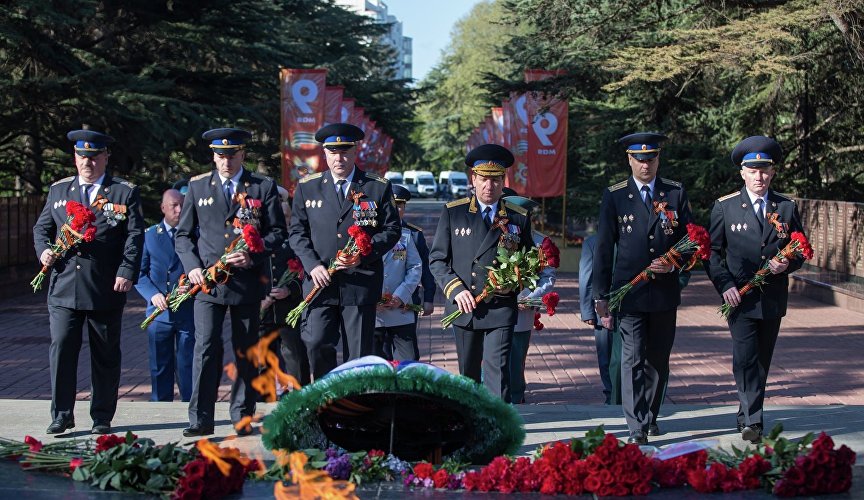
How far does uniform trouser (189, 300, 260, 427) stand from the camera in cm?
700

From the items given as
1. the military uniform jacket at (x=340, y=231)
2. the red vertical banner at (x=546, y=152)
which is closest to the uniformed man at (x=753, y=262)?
the military uniform jacket at (x=340, y=231)

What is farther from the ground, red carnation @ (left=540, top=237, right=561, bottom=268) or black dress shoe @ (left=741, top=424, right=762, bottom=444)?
red carnation @ (left=540, top=237, right=561, bottom=268)

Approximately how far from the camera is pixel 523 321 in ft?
28.1

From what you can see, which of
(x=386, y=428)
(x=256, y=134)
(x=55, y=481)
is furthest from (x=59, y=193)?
(x=256, y=134)

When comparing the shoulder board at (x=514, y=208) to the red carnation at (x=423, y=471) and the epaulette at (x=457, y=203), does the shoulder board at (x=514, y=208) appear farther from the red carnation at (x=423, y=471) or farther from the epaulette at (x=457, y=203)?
the red carnation at (x=423, y=471)

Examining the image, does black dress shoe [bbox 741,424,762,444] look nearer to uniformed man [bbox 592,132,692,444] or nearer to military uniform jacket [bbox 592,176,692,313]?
uniformed man [bbox 592,132,692,444]

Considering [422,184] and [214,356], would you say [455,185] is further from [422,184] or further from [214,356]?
[214,356]

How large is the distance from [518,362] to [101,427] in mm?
3324

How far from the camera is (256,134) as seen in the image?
2897cm

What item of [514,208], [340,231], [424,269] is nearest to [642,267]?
[514,208]

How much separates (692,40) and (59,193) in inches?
449

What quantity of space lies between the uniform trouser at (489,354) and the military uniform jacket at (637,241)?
693 millimetres

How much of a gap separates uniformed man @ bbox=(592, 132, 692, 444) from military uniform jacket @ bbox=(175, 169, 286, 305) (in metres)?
2.15

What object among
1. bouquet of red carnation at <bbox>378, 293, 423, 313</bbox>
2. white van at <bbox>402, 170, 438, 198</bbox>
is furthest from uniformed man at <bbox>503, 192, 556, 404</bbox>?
white van at <bbox>402, 170, 438, 198</bbox>
